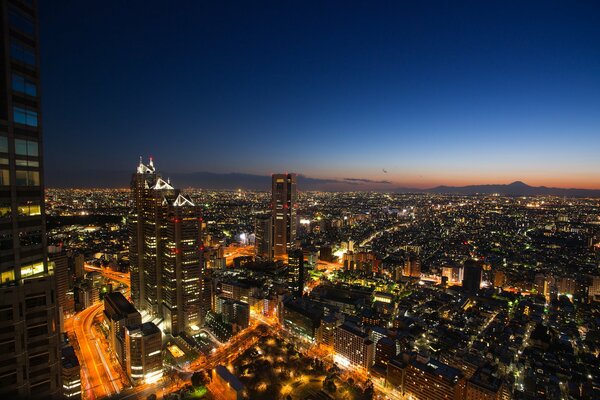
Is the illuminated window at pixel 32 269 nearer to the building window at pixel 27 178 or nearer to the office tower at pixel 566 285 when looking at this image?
the building window at pixel 27 178

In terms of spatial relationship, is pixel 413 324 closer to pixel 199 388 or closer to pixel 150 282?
pixel 199 388

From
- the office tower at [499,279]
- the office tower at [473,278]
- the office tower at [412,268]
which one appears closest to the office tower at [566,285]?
the office tower at [499,279]

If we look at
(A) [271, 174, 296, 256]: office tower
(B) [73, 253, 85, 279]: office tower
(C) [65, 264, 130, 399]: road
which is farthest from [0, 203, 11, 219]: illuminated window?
(A) [271, 174, 296, 256]: office tower

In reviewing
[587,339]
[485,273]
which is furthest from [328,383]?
[485,273]

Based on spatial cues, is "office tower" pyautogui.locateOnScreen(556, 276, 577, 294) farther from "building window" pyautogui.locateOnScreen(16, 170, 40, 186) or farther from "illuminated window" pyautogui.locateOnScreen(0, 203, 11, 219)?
"illuminated window" pyautogui.locateOnScreen(0, 203, 11, 219)

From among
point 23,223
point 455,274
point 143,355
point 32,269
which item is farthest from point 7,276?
point 455,274
